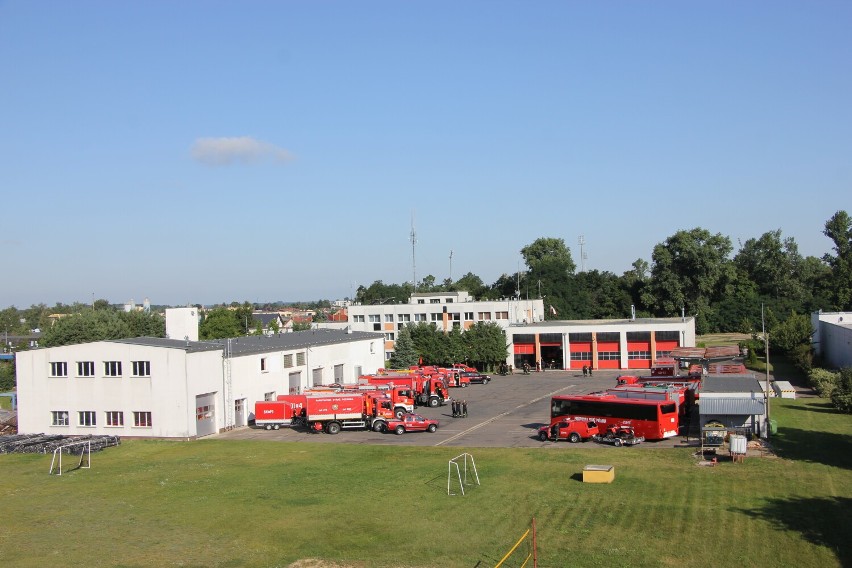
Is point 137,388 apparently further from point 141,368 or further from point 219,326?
point 219,326

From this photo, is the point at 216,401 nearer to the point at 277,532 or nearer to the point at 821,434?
the point at 277,532

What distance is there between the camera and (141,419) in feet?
160

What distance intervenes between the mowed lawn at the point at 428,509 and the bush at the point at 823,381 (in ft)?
50.0

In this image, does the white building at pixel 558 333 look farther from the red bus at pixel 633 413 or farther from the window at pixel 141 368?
the window at pixel 141 368

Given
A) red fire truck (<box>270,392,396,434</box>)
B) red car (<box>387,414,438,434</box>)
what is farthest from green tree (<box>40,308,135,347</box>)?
red car (<box>387,414,438,434</box>)

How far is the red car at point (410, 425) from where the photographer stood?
47.8m

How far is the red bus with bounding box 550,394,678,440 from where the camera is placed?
42.6 meters

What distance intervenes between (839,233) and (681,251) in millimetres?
25355

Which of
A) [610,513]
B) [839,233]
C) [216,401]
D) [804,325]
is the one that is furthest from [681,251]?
[610,513]

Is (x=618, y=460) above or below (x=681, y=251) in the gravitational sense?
below

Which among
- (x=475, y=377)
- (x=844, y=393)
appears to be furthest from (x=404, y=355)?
(x=844, y=393)

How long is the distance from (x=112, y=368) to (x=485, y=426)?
23495mm

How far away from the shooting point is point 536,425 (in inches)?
1933

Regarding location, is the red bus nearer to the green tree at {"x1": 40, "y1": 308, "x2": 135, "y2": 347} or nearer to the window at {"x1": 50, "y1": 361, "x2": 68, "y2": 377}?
the window at {"x1": 50, "y1": 361, "x2": 68, "y2": 377}
